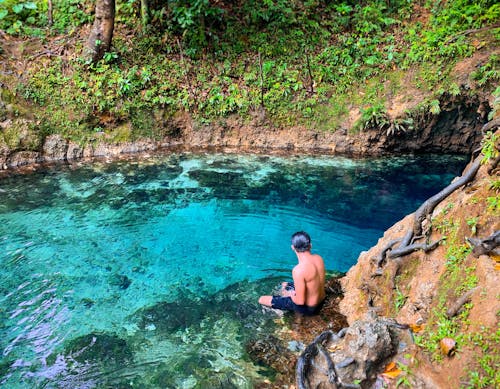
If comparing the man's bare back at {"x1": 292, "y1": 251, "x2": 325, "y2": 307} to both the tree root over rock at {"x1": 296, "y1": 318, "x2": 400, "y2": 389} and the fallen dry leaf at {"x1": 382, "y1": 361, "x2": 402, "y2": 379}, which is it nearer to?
the tree root over rock at {"x1": 296, "y1": 318, "x2": 400, "y2": 389}

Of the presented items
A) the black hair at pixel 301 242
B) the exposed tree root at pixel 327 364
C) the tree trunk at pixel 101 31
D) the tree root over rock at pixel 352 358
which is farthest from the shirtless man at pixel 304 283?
the tree trunk at pixel 101 31

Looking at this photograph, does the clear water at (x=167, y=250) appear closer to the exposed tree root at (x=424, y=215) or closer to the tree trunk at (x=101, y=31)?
the exposed tree root at (x=424, y=215)

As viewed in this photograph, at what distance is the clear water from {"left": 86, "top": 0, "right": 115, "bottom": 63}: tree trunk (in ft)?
11.9

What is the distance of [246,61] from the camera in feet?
43.7

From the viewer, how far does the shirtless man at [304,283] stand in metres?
5.32

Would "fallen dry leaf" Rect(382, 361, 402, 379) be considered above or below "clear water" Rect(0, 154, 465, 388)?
above

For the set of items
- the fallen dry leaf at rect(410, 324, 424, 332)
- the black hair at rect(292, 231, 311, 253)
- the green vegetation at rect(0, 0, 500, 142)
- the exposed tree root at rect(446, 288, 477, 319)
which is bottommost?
the fallen dry leaf at rect(410, 324, 424, 332)

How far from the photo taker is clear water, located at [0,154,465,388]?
4.96 metres

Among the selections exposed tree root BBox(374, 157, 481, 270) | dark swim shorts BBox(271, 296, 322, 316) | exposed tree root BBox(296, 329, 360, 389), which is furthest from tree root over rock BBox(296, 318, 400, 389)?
dark swim shorts BBox(271, 296, 322, 316)

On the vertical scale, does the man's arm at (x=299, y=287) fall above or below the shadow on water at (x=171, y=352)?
above

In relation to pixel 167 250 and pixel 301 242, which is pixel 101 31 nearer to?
pixel 167 250

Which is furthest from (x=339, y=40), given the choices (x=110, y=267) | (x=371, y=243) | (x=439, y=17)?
(x=110, y=267)

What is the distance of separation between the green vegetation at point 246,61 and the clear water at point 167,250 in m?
1.72

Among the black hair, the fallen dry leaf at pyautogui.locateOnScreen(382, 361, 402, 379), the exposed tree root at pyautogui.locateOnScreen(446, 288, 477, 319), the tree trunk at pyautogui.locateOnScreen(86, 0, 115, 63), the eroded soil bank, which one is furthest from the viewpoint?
the tree trunk at pyautogui.locateOnScreen(86, 0, 115, 63)
